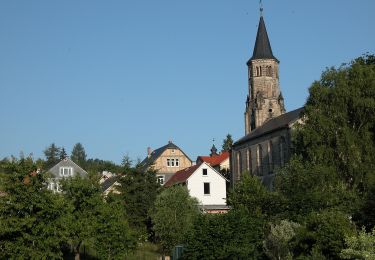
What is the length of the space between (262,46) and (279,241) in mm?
67276

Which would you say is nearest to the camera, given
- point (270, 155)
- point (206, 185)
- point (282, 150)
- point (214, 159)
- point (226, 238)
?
point (226, 238)

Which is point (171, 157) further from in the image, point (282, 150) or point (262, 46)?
point (282, 150)

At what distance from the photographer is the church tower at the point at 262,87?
287ft

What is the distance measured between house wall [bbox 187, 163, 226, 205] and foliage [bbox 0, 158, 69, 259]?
3333 centimetres

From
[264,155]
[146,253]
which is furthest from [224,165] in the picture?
[146,253]

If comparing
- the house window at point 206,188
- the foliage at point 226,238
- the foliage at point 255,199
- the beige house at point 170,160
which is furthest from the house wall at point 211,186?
the foliage at point 226,238

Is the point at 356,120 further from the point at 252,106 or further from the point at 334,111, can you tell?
the point at 252,106

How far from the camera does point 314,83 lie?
46.1m

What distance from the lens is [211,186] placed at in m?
61.7

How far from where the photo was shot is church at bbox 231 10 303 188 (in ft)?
221

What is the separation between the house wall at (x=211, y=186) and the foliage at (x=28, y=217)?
109 ft

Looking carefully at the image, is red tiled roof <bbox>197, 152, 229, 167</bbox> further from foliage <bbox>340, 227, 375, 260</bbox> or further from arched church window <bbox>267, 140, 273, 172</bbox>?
foliage <bbox>340, 227, 375, 260</bbox>

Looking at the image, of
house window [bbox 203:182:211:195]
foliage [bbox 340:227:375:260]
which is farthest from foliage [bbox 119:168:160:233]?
foliage [bbox 340:227:375:260]

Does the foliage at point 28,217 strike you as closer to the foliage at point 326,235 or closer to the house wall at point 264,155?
the foliage at point 326,235
